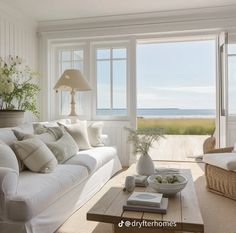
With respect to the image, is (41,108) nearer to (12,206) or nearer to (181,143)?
(12,206)

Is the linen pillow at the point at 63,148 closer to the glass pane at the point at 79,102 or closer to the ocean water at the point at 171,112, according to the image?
the glass pane at the point at 79,102

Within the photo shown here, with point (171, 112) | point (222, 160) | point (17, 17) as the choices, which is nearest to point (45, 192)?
point (222, 160)

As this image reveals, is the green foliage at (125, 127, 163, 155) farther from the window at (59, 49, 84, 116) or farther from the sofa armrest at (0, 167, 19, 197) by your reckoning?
the window at (59, 49, 84, 116)

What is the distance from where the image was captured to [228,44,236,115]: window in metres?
4.55

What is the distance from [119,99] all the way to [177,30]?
5.31 ft

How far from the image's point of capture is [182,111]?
16.3m

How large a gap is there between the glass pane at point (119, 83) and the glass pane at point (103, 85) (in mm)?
118

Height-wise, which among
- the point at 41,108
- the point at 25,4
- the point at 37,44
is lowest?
the point at 41,108

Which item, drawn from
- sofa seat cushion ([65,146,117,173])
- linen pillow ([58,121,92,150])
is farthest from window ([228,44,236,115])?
linen pillow ([58,121,92,150])

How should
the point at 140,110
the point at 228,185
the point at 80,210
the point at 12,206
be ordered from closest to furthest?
the point at 12,206 → the point at 80,210 → the point at 228,185 → the point at 140,110

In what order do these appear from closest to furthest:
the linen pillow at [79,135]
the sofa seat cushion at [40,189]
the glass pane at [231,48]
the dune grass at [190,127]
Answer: the sofa seat cushion at [40,189], the linen pillow at [79,135], the glass pane at [231,48], the dune grass at [190,127]

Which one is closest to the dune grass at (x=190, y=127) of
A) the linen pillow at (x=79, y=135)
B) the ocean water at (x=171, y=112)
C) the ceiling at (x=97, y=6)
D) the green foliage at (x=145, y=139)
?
the ocean water at (x=171, y=112)

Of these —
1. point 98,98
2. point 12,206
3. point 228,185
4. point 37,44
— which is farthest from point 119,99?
point 12,206

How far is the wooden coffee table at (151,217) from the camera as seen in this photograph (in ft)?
5.14
